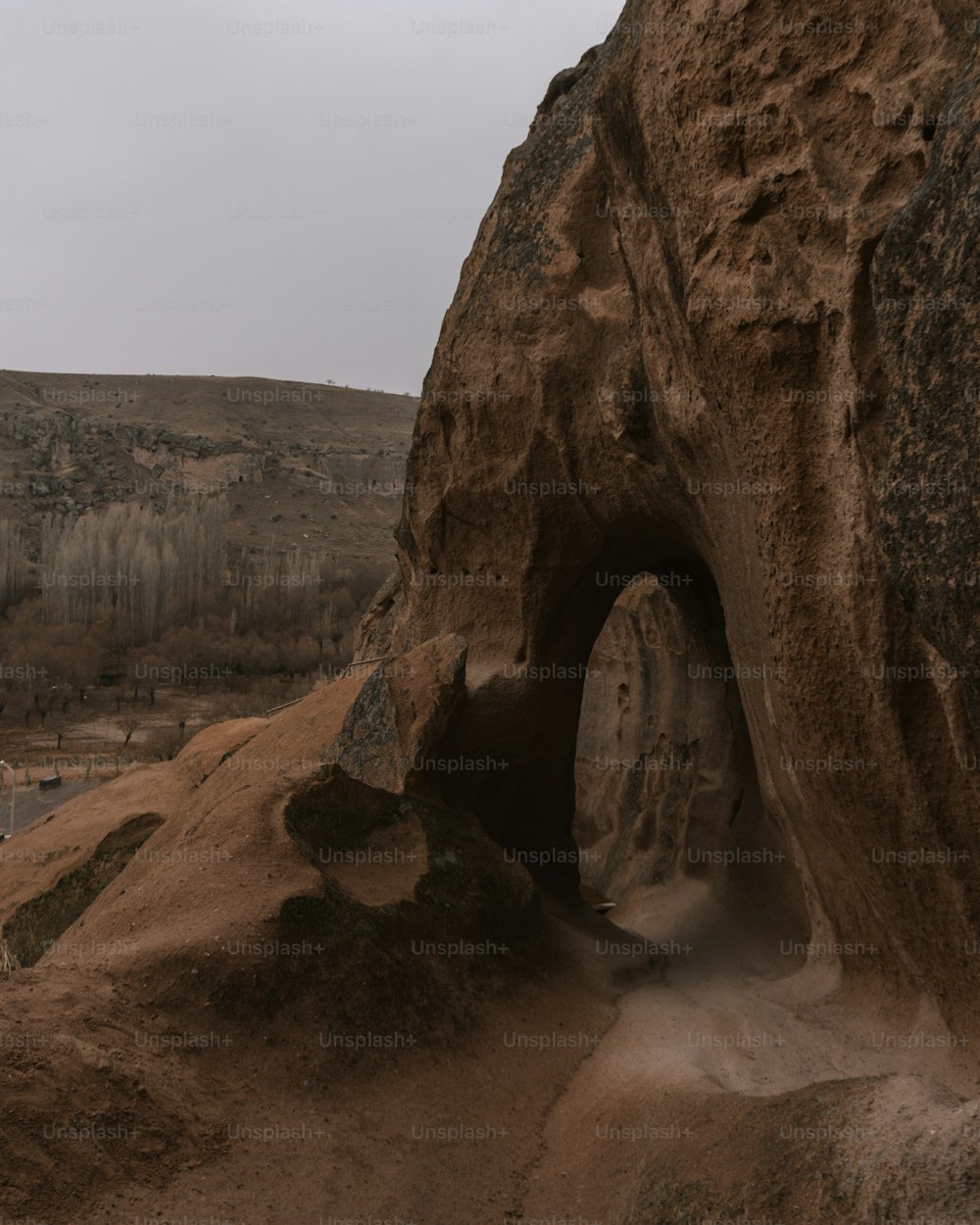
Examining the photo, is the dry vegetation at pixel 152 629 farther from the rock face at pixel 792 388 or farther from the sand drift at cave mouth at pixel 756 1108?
the sand drift at cave mouth at pixel 756 1108

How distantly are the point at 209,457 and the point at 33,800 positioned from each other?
37.3m

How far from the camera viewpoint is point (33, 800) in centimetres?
1802

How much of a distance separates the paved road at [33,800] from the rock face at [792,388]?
1243 cm

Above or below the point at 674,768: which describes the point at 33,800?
below

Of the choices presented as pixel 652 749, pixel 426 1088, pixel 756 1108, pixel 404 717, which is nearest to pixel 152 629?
pixel 652 749

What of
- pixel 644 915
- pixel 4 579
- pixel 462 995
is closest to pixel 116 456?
pixel 4 579

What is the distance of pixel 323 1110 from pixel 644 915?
6.00 meters

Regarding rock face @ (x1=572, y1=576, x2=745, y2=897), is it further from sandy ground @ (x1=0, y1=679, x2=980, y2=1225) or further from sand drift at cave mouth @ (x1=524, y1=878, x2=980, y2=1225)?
sandy ground @ (x1=0, y1=679, x2=980, y2=1225)

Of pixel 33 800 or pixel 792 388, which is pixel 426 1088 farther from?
pixel 33 800

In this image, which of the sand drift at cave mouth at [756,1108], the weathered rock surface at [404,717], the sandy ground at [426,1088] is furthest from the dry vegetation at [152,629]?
the sand drift at cave mouth at [756,1108]

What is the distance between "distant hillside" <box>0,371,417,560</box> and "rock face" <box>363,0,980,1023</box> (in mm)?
38722

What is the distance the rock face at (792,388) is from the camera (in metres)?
3.46

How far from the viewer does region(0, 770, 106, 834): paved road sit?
55.0 feet

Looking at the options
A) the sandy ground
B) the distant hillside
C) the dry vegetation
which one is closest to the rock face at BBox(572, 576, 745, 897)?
the sandy ground
